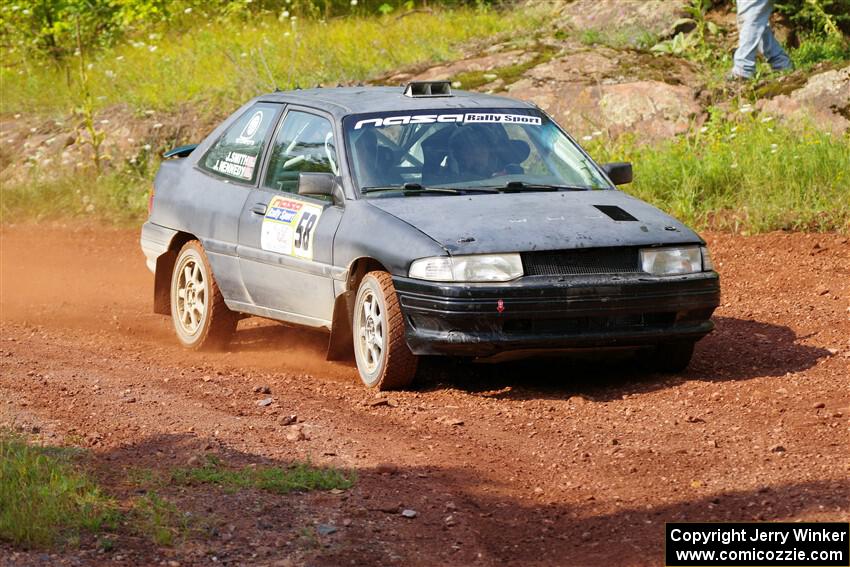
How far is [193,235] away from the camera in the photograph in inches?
358

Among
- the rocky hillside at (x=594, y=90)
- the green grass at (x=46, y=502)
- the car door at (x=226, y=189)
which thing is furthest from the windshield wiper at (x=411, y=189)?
the rocky hillside at (x=594, y=90)

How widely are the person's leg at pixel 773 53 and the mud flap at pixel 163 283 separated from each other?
7247 millimetres

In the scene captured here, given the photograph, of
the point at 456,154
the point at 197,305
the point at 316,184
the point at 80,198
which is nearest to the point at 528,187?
the point at 456,154

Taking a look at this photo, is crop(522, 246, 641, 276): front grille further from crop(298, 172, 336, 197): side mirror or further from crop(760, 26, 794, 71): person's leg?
crop(760, 26, 794, 71): person's leg

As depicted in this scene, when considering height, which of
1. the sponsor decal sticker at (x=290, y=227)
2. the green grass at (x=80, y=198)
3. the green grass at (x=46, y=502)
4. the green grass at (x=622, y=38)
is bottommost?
the green grass at (x=80, y=198)

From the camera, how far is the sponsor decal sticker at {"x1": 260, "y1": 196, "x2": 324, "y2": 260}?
7.97 meters

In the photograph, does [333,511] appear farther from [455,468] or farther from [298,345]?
[298,345]

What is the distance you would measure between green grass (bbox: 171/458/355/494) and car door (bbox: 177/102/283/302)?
293cm

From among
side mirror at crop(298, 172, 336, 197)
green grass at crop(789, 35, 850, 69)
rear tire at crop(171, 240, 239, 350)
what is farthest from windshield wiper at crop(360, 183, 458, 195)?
green grass at crop(789, 35, 850, 69)

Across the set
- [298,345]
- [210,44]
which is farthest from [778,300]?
[210,44]

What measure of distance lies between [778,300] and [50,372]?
483 cm

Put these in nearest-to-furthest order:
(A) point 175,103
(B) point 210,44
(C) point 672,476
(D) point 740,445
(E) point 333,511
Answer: (E) point 333,511 → (C) point 672,476 → (D) point 740,445 → (A) point 175,103 → (B) point 210,44

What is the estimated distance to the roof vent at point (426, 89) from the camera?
28.2 ft

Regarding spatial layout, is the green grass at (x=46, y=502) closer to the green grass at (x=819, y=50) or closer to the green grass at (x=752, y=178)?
the green grass at (x=752, y=178)
